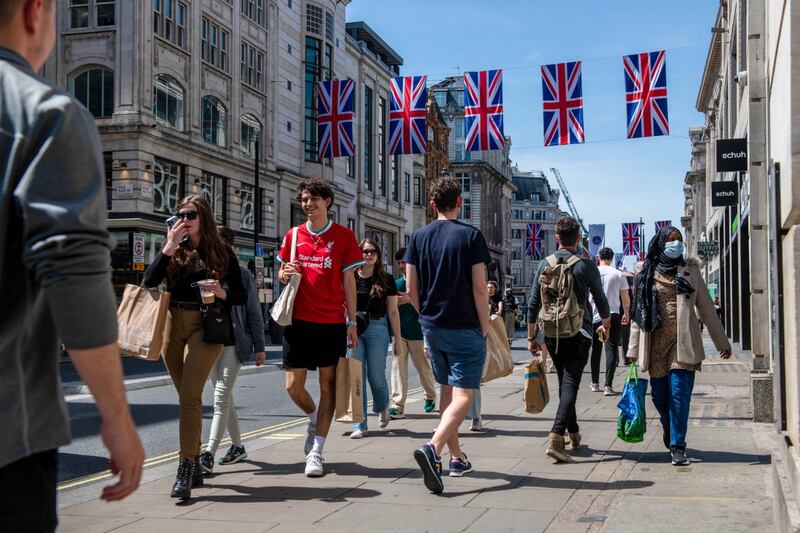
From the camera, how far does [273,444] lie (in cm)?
836

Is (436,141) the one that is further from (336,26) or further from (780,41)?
(780,41)

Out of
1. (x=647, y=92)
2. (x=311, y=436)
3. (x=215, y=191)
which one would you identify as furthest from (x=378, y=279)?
(x=215, y=191)

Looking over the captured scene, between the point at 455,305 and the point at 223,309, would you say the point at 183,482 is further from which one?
the point at 455,305

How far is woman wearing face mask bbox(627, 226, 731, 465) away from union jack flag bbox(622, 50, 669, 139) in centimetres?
1214

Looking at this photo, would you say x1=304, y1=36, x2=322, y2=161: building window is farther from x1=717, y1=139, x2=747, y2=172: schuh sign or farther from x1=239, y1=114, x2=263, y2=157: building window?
x1=717, y1=139, x2=747, y2=172: schuh sign

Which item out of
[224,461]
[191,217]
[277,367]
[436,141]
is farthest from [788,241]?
[436,141]

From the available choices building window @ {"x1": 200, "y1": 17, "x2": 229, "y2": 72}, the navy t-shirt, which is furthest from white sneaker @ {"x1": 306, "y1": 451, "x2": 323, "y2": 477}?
building window @ {"x1": 200, "y1": 17, "x2": 229, "y2": 72}

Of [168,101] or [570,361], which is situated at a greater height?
[168,101]

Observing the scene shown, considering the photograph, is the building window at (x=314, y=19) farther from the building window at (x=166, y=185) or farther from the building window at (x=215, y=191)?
the building window at (x=166, y=185)

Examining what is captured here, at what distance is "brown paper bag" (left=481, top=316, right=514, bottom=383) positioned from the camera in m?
7.95

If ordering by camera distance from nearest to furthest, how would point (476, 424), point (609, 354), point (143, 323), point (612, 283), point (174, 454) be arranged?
point (143, 323)
point (174, 454)
point (476, 424)
point (609, 354)
point (612, 283)

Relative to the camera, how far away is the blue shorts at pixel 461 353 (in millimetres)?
6297

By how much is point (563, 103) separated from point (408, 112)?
4.31 m

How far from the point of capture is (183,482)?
19.1 feet
